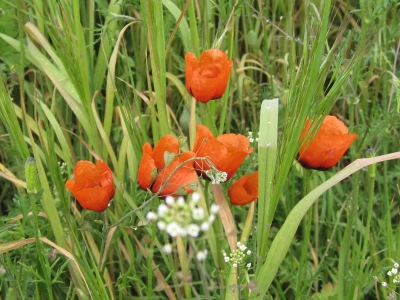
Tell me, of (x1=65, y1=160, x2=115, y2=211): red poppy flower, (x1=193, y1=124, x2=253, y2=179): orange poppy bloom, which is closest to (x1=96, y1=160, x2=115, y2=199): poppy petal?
(x1=65, y1=160, x2=115, y2=211): red poppy flower

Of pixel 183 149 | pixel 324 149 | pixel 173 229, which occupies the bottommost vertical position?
pixel 183 149

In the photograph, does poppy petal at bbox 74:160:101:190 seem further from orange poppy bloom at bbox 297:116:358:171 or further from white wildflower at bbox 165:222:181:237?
white wildflower at bbox 165:222:181:237

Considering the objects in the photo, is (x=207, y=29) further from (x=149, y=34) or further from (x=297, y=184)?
(x=297, y=184)

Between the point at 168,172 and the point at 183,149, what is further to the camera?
the point at 183,149

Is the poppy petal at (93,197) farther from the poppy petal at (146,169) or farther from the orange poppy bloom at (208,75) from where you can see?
the orange poppy bloom at (208,75)

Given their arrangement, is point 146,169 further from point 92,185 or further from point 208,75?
point 208,75

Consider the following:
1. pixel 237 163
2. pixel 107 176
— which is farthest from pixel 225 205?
pixel 107 176

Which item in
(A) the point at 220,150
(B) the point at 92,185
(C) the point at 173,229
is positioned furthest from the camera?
(B) the point at 92,185

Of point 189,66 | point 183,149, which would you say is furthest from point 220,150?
point 183,149
